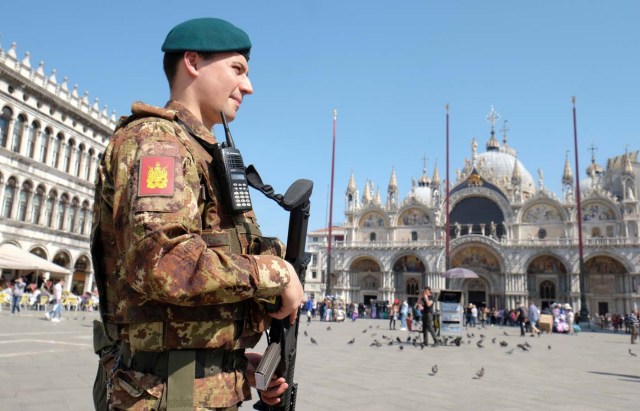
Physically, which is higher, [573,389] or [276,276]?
[276,276]

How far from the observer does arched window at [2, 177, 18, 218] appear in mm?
23797

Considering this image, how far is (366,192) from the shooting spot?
4700 cm

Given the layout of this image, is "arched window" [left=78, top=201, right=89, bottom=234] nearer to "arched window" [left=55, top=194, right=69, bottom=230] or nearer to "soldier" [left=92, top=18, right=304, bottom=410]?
"arched window" [left=55, top=194, right=69, bottom=230]

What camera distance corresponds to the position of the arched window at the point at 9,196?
78.1 ft

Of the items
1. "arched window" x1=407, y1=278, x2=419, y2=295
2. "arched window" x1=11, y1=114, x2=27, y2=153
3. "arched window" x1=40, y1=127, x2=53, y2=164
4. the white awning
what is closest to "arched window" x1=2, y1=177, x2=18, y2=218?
"arched window" x1=11, y1=114, x2=27, y2=153

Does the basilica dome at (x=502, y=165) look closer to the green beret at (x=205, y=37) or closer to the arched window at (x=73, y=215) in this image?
the arched window at (x=73, y=215)

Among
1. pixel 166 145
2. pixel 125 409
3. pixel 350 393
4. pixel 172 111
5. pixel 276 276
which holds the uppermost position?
pixel 172 111

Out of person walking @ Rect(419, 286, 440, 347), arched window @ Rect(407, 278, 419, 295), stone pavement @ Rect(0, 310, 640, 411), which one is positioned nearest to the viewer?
stone pavement @ Rect(0, 310, 640, 411)

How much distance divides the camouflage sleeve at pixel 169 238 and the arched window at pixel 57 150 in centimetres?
2930

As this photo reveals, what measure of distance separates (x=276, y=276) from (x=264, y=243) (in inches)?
10.8

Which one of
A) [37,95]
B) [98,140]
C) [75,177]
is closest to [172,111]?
[37,95]

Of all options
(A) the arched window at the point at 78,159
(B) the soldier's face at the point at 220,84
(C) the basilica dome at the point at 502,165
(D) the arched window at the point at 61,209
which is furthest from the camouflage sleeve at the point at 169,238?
(C) the basilica dome at the point at 502,165

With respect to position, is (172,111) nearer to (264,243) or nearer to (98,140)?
(264,243)

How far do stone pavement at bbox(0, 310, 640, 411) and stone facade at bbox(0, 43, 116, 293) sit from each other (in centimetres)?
1616
